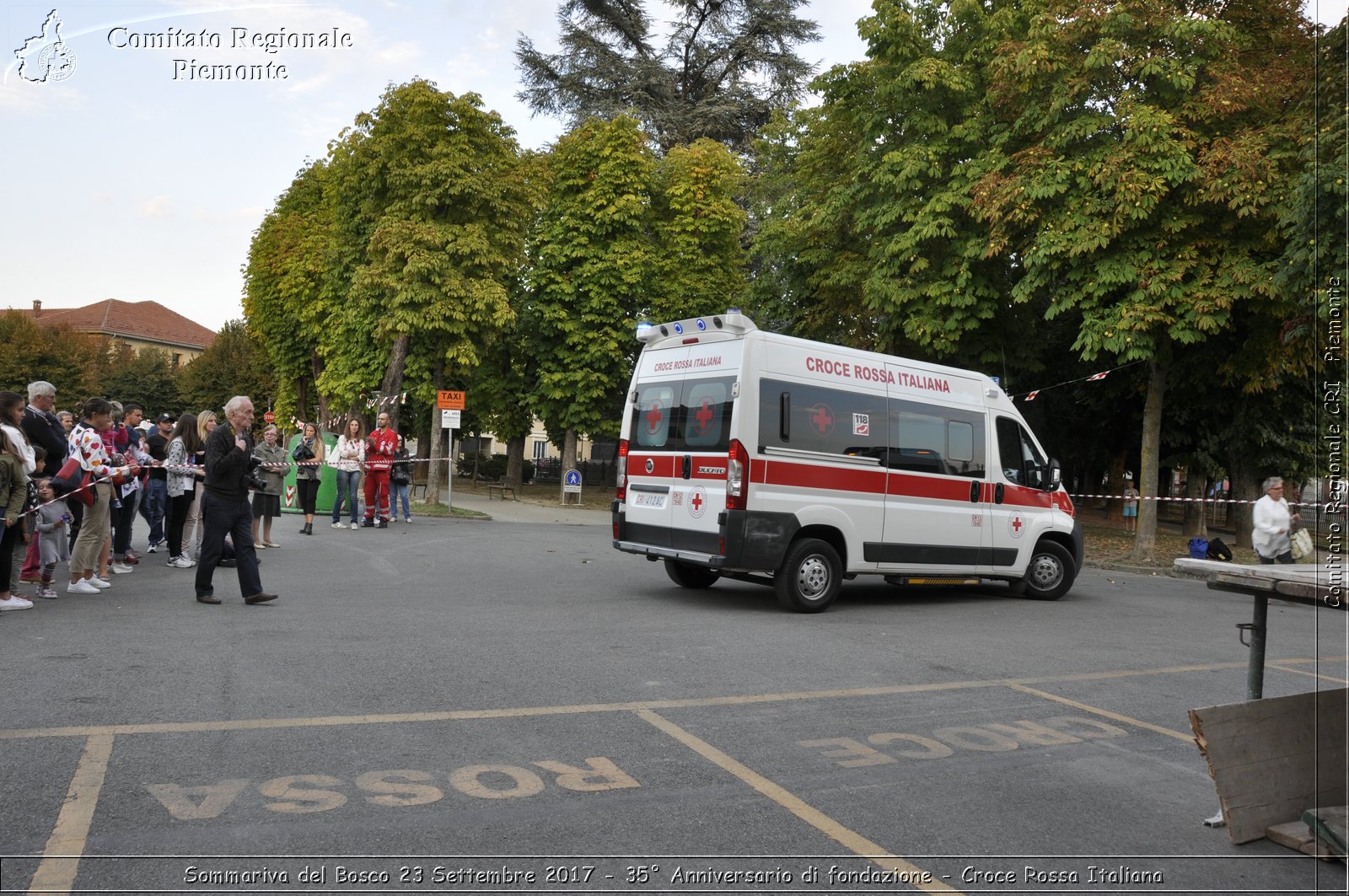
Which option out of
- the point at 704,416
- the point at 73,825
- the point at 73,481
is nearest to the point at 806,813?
the point at 73,825

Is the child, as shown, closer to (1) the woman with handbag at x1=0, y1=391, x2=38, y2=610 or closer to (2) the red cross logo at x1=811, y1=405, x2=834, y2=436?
(1) the woman with handbag at x1=0, y1=391, x2=38, y2=610

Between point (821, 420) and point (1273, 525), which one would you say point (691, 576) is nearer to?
point (821, 420)

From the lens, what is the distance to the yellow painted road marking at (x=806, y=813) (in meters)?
3.98

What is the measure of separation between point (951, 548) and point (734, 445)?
3326 millimetres

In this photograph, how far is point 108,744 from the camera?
5.07 metres

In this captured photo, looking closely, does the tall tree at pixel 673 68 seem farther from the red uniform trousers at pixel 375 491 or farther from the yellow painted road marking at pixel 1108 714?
the yellow painted road marking at pixel 1108 714

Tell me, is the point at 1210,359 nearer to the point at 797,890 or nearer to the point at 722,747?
the point at 722,747

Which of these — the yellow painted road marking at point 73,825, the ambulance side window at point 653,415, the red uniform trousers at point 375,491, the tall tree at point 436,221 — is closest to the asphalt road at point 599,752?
the yellow painted road marking at point 73,825

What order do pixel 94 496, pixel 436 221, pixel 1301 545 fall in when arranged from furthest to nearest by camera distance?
pixel 436 221, pixel 1301 545, pixel 94 496

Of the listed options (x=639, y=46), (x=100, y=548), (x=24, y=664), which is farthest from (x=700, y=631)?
(x=639, y=46)

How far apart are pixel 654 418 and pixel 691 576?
2040 millimetres

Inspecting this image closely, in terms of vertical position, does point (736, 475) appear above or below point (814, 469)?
below

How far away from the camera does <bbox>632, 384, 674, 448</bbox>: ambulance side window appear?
1139cm

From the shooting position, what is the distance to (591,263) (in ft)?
106
